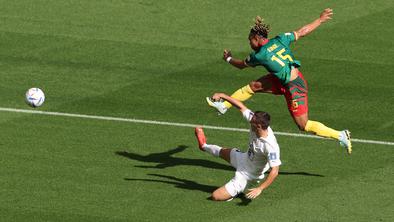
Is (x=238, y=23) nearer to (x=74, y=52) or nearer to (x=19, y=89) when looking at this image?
(x=74, y=52)

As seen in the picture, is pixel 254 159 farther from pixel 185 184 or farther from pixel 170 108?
pixel 170 108

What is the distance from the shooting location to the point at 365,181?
918 inches

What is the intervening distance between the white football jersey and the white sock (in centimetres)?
91

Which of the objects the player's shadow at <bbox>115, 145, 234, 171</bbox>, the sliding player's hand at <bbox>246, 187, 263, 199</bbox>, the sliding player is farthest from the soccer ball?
the sliding player's hand at <bbox>246, 187, 263, 199</bbox>

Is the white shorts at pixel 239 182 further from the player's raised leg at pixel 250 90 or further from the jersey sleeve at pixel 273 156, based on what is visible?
the player's raised leg at pixel 250 90

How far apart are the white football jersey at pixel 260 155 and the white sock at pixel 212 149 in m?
0.91

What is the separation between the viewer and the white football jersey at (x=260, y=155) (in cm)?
2183

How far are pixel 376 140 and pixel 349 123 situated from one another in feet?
3.93

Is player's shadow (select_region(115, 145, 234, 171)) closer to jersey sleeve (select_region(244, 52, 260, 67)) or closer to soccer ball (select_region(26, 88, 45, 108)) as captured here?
jersey sleeve (select_region(244, 52, 260, 67))

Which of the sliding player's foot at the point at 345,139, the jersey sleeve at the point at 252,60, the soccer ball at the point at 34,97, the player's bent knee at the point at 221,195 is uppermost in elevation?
the soccer ball at the point at 34,97

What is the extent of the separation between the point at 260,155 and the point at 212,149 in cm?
159

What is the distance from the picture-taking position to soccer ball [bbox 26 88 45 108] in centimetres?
2688

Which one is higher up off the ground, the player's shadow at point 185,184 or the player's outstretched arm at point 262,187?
the player's shadow at point 185,184

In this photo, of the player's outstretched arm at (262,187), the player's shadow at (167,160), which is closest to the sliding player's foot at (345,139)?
the player's shadow at (167,160)
